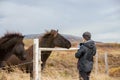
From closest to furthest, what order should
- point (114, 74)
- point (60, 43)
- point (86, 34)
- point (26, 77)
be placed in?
point (86, 34) < point (26, 77) < point (60, 43) < point (114, 74)

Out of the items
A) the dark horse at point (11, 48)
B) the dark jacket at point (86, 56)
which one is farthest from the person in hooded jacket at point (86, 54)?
the dark horse at point (11, 48)

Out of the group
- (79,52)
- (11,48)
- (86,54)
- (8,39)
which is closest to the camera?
(79,52)

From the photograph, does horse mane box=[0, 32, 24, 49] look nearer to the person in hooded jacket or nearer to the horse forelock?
the horse forelock

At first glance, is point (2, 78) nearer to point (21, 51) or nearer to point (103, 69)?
point (21, 51)

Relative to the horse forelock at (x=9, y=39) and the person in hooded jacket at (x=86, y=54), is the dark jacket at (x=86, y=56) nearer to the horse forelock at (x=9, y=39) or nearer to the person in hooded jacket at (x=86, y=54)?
the person in hooded jacket at (x=86, y=54)

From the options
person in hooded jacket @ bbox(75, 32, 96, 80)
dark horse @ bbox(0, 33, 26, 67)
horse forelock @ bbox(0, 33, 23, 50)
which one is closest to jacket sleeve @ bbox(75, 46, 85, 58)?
person in hooded jacket @ bbox(75, 32, 96, 80)

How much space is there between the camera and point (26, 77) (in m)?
12.9

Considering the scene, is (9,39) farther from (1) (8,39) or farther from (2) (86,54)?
(2) (86,54)

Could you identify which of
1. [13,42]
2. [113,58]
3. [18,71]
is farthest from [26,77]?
[113,58]

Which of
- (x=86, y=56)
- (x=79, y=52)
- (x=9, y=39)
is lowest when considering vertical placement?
(x=86, y=56)

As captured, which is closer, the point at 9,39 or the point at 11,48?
the point at 11,48

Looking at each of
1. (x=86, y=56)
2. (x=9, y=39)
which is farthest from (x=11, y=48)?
(x=86, y=56)

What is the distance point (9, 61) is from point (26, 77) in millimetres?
2142

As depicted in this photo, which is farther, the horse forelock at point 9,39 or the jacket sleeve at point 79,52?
the horse forelock at point 9,39
